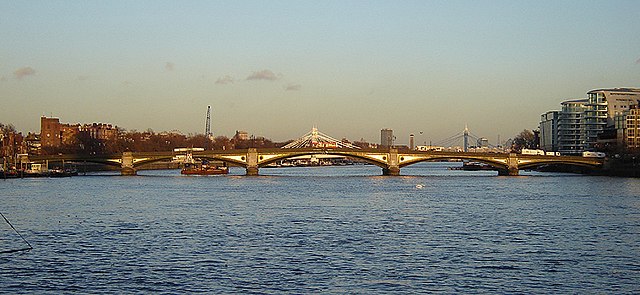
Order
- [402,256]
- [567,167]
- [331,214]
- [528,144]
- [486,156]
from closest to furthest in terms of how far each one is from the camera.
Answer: [402,256] < [331,214] < [486,156] < [567,167] < [528,144]

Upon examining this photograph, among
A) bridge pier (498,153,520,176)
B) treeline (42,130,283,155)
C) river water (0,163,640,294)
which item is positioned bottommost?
river water (0,163,640,294)

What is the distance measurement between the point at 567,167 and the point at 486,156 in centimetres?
2278

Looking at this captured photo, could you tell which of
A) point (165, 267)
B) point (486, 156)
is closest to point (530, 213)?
point (165, 267)

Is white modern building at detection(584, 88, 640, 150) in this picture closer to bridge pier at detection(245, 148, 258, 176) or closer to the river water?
bridge pier at detection(245, 148, 258, 176)

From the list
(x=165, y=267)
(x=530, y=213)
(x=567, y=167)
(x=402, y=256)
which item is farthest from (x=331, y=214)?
(x=567, y=167)

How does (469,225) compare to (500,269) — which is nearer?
(500,269)

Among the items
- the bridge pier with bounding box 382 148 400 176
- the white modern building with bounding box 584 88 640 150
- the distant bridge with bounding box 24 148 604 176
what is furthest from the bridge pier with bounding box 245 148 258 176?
the white modern building with bounding box 584 88 640 150

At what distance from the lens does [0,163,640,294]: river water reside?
20.0 m

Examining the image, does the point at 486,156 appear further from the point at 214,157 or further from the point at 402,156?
the point at 214,157

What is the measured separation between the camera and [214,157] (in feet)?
298

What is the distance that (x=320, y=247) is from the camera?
26.0m

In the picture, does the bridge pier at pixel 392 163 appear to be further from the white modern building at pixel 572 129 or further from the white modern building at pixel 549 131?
the white modern building at pixel 549 131

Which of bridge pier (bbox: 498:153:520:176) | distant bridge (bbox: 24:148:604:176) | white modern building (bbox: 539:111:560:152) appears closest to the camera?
distant bridge (bbox: 24:148:604:176)

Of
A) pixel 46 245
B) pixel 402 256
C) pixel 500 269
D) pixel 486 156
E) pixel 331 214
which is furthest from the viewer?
pixel 486 156
